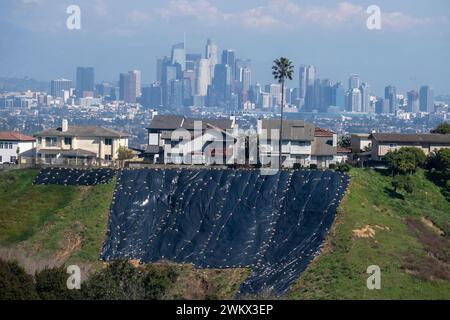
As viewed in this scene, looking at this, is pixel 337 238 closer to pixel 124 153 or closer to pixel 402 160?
pixel 402 160

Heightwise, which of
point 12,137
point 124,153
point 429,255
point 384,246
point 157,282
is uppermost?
point 12,137

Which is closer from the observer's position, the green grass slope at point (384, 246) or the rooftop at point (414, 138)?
the green grass slope at point (384, 246)

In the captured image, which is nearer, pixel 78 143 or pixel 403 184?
pixel 403 184

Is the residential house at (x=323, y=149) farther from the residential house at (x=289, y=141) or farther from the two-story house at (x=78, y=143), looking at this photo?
the two-story house at (x=78, y=143)

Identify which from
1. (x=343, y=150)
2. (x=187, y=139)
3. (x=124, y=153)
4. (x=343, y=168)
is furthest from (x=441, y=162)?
(x=124, y=153)

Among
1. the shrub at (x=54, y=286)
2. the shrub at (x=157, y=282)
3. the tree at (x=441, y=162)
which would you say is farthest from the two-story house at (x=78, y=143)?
the shrub at (x=54, y=286)

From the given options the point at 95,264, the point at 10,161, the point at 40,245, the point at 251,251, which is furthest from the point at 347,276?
the point at 10,161
